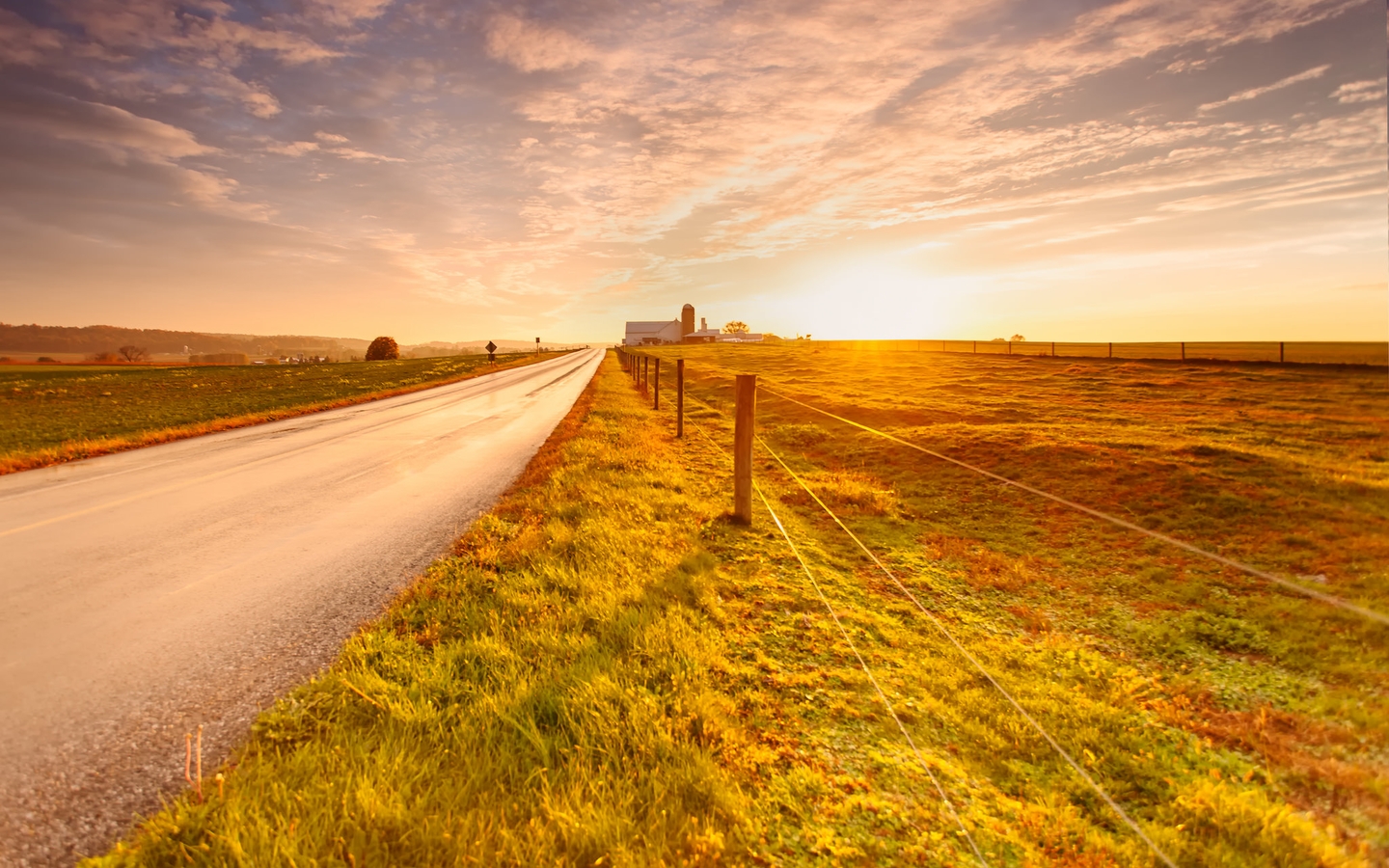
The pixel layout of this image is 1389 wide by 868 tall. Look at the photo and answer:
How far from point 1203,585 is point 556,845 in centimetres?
738

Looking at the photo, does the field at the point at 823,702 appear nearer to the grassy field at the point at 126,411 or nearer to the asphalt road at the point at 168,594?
the asphalt road at the point at 168,594

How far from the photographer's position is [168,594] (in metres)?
4.60

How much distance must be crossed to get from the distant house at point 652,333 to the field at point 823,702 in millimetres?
139095

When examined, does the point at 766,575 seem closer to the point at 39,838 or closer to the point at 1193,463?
the point at 39,838

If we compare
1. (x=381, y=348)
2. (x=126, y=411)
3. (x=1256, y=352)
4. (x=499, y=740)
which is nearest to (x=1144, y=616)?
(x=499, y=740)

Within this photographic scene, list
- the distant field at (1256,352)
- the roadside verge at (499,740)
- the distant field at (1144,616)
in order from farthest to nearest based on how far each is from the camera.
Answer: the distant field at (1256,352) → the distant field at (1144,616) → the roadside verge at (499,740)

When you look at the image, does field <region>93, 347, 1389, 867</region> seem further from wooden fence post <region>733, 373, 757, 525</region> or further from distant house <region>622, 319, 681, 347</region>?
distant house <region>622, 319, 681, 347</region>

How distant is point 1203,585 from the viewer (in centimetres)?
611

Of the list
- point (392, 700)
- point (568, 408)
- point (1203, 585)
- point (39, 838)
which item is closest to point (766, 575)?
point (392, 700)

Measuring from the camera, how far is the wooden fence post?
6.74 metres

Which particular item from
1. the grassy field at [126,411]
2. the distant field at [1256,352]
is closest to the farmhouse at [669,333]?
the distant field at [1256,352]

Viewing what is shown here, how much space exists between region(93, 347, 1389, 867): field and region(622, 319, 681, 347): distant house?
139 meters

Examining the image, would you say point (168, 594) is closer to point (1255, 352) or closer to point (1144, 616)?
point (1144, 616)

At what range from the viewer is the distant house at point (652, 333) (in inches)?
5738
